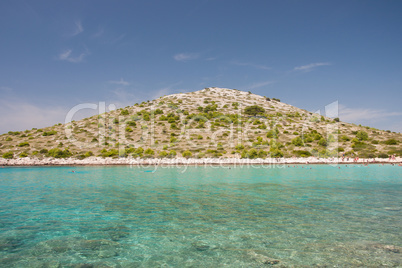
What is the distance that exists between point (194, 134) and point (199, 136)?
306cm

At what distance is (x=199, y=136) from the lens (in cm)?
7131

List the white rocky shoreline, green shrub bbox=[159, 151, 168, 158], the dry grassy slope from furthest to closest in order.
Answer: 1. the dry grassy slope
2. green shrub bbox=[159, 151, 168, 158]
3. the white rocky shoreline

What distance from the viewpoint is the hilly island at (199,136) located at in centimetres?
5803

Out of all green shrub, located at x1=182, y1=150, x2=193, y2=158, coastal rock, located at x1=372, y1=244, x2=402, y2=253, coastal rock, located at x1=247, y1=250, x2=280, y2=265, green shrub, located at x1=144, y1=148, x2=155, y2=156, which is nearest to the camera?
coastal rock, located at x1=247, y1=250, x2=280, y2=265

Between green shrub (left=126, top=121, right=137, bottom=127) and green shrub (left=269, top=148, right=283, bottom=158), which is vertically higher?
green shrub (left=126, top=121, right=137, bottom=127)

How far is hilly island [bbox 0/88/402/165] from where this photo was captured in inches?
2285

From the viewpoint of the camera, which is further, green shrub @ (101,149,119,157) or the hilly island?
the hilly island

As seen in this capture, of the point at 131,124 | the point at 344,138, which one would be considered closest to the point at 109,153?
the point at 131,124

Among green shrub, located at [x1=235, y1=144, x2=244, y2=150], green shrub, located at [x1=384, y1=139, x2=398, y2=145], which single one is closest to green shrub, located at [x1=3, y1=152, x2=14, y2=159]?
green shrub, located at [x1=235, y1=144, x2=244, y2=150]

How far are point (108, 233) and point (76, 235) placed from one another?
110 centimetres

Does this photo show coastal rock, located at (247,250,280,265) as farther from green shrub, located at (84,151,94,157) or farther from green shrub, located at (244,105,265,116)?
green shrub, located at (244,105,265,116)

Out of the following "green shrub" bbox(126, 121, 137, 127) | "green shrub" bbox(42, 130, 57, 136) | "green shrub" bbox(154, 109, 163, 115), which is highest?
"green shrub" bbox(154, 109, 163, 115)

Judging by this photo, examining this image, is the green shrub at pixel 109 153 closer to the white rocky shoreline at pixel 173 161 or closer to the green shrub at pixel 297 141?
the white rocky shoreline at pixel 173 161

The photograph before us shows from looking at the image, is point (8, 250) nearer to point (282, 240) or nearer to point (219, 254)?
point (219, 254)
